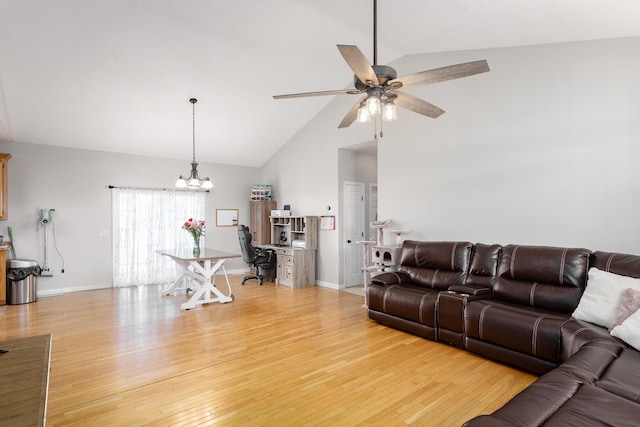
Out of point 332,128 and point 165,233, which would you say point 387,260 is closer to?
point 332,128

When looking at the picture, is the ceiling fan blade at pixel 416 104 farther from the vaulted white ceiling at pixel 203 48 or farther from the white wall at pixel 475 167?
the white wall at pixel 475 167

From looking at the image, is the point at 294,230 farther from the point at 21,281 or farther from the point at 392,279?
the point at 21,281

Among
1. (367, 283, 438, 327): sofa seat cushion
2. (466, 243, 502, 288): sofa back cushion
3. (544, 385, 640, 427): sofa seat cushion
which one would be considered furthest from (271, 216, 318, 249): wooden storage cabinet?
(544, 385, 640, 427): sofa seat cushion

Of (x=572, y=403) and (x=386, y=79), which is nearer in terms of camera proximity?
(x=572, y=403)

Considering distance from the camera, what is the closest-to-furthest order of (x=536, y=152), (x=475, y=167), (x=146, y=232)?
(x=536, y=152) < (x=475, y=167) < (x=146, y=232)

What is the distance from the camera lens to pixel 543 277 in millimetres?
3199

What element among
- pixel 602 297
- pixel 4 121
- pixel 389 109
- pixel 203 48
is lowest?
pixel 602 297

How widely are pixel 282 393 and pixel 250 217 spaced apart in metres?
5.87

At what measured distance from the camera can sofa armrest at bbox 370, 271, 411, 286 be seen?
4.17 m

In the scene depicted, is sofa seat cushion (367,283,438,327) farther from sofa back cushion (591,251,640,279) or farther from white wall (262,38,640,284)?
sofa back cushion (591,251,640,279)

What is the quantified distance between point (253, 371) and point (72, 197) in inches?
208

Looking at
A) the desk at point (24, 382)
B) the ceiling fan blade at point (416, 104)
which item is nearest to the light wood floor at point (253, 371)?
the desk at point (24, 382)

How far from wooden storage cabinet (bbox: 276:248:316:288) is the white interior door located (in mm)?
715

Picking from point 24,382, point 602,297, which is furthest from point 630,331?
point 24,382
